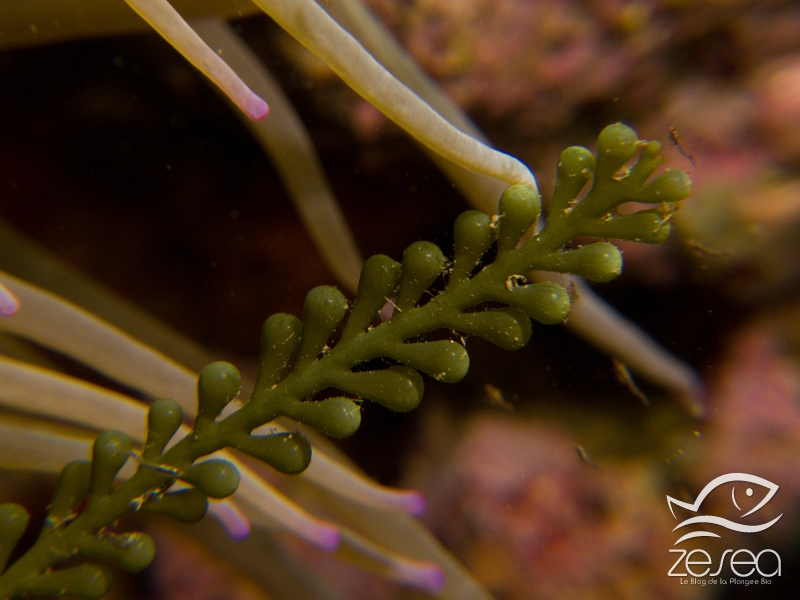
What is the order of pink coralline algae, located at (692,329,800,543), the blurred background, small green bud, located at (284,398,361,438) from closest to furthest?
small green bud, located at (284,398,361,438), the blurred background, pink coralline algae, located at (692,329,800,543)

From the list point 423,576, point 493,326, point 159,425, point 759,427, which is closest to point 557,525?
point 423,576

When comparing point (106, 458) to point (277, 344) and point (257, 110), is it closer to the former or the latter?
point (277, 344)

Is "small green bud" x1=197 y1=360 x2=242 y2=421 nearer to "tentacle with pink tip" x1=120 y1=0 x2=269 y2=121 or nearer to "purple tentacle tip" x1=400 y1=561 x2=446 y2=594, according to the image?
"tentacle with pink tip" x1=120 y1=0 x2=269 y2=121

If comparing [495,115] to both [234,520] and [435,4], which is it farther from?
[234,520]


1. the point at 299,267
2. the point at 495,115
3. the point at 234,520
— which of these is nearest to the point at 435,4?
the point at 495,115


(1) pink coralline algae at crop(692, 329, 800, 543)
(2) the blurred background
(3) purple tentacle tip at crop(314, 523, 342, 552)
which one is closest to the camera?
(3) purple tentacle tip at crop(314, 523, 342, 552)

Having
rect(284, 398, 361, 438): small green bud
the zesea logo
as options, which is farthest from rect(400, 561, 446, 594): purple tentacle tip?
rect(284, 398, 361, 438): small green bud
